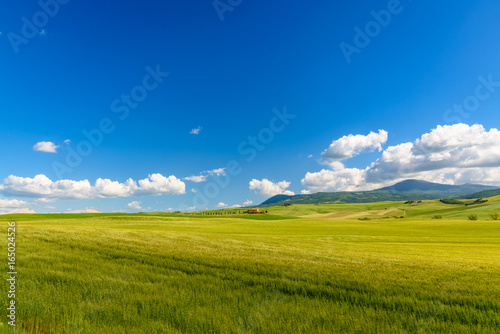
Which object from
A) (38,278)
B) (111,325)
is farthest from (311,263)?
(38,278)

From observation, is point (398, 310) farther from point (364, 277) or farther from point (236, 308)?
point (236, 308)

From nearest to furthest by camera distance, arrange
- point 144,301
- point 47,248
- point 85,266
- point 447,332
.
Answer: point 447,332 < point 144,301 < point 85,266 < point 47,248

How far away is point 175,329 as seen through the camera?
5.77 meters

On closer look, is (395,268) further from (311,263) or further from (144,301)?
(144,301)

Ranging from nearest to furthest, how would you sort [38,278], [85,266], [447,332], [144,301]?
1. [447,332]
2. [144,301]
3. [38,278]
4. [85,266]

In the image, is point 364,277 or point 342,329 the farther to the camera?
point 364,277

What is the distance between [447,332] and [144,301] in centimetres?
757

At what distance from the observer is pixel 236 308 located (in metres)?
6.92

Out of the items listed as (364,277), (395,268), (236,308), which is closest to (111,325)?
(236,308)

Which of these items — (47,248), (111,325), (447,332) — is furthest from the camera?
(47,248)

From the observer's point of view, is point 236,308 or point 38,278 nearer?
point 236,308

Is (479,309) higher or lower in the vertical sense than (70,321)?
lower

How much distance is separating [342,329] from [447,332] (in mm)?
2232

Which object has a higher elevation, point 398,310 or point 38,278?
point 38,278
